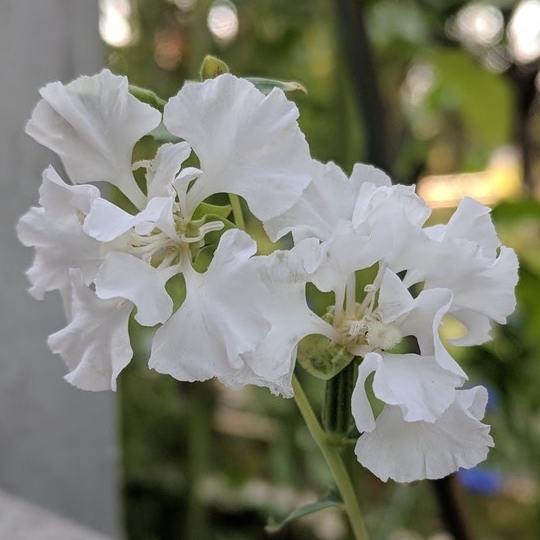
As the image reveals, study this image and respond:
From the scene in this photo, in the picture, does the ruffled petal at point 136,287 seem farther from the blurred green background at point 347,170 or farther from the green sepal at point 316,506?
the blurred green background at point 347,170

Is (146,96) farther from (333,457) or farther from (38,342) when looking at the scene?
(38,342)

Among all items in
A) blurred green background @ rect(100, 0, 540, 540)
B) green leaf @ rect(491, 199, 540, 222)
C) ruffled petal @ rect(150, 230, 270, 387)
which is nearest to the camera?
ruffled petal @ rect(150, 230, 270, 387)

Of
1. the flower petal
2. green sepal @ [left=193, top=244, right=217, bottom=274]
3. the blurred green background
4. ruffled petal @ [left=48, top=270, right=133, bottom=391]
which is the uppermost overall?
green sepal @ [left=193, top=244, right=217, bottom=274]

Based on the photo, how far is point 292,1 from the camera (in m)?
0.65

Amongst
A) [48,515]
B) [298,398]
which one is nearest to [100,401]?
[48,515]

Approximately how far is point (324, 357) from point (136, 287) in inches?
2.2

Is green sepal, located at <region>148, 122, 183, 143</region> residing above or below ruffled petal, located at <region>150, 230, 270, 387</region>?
above

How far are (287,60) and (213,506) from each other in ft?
1.74

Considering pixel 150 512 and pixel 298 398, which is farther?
pixel 150 512

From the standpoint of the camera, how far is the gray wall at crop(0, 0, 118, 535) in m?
0.48

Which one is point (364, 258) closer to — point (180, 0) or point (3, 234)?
point (3, 234)

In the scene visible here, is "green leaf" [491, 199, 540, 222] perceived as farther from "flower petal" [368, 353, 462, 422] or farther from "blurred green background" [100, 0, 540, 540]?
"flower petal" [368, 353, 462, 422]

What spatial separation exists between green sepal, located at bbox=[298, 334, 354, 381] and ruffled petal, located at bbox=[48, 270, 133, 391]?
49 millimetres

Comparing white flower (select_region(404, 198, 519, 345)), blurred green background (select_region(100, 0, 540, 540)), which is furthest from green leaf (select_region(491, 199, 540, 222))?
white flower (select_region(404, 198, 519, 345))
